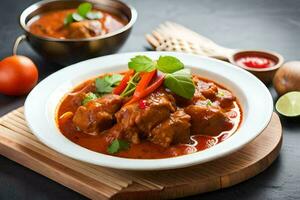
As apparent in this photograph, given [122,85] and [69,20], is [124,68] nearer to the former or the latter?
[122,85]

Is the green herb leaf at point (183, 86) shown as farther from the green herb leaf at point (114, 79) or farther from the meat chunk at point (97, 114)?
the green herb leaf at point (114, 79)

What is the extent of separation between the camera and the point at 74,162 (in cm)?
455

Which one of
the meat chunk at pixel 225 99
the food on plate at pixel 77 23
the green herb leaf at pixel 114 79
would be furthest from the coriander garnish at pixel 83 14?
the meat chunk at pixel 225 99

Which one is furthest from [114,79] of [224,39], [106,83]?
[224,39]

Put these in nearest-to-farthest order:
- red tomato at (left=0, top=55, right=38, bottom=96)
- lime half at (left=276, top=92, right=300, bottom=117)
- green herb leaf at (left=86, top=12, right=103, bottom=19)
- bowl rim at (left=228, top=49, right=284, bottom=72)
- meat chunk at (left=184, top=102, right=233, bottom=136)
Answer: meat chunk at (left=184, top=102, right=233, bottom=136)
lime half at (left=276, top=92, right=300, bottom=117)
red tomato at (left=0, top=55, right=38, bottom=96)
bowl rim at (left=228, top=49, right=284, bottom=72)
green herb leaf at (left=86, top=12, right=103, bottom=19)

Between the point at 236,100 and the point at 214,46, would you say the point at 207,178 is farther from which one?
the point at 214,46

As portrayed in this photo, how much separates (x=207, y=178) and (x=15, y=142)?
4.92 feet

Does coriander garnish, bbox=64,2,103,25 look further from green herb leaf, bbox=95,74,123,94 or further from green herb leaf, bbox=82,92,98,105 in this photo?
green herb leaf, bbox=82,92,98,105

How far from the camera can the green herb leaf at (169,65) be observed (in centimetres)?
484

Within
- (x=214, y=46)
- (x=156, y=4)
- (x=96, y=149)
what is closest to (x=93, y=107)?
(x=96, y=149)

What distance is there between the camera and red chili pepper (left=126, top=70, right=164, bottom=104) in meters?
4.66

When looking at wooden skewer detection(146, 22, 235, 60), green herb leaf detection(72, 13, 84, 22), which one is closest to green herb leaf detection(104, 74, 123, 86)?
wooden skewer detection(146, 22, 235, 60)

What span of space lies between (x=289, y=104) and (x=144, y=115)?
1459 millimetres

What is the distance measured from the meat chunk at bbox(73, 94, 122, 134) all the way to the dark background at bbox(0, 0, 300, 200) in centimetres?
48
